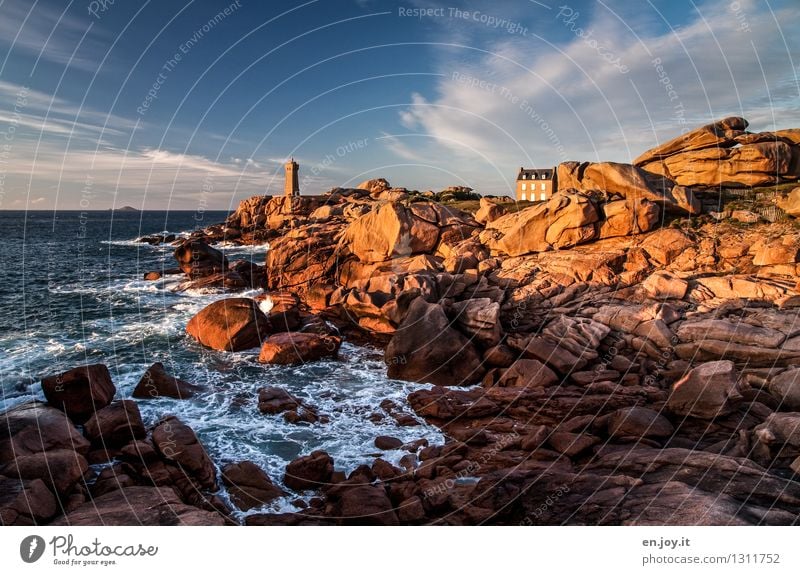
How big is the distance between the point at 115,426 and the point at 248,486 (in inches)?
248

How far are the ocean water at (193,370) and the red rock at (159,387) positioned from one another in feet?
1.87

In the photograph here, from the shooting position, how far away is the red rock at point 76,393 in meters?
18.4

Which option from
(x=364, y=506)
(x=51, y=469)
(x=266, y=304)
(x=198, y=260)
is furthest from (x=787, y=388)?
(x=198, y=260)

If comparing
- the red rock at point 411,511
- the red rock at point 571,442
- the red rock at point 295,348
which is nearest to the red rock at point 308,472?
the red rock at point 411,511

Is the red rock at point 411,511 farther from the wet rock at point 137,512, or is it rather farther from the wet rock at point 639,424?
the wet rock at point 639,424

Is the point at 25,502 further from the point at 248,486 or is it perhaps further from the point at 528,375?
the point at 528,375

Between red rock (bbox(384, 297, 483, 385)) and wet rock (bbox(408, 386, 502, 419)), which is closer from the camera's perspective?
wet rock (bbox(408, 386, 502, 419))

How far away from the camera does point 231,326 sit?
2988 centimetres

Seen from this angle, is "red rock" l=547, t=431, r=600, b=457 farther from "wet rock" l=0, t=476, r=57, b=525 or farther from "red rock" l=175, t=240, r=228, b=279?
"red rock" l=175, t=240, r=228, b=279

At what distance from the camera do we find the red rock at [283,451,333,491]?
15.5m

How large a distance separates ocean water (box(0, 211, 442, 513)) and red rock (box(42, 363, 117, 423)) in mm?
2495

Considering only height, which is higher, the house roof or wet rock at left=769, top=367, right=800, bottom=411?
the house roof

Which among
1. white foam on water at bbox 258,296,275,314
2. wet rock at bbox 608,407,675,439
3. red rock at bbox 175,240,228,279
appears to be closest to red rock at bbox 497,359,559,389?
wet rock at bbox 608,407,675,439

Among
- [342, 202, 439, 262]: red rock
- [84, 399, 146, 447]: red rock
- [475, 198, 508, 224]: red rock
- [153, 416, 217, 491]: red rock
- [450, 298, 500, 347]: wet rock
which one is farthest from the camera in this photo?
[475, 198, 508, 224]: red rock
